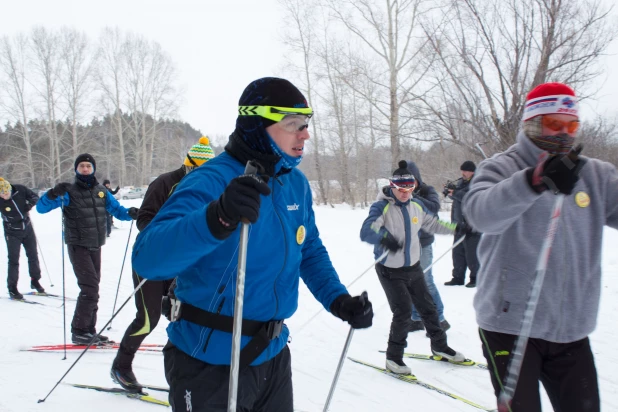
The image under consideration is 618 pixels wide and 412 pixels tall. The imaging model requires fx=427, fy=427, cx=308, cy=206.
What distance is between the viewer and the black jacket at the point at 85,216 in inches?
195

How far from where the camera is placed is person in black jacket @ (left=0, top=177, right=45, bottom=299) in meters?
7.16

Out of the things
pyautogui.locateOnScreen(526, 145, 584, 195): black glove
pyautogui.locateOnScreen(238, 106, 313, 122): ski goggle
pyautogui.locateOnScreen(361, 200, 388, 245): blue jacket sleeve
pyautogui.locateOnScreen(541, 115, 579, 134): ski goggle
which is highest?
pyautogui.locateOnScreen(238, 106, 313, 122): ski goggle

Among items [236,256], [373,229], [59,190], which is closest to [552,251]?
[236,256]

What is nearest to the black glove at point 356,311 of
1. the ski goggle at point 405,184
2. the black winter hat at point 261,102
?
the black winter hat at point 261,102

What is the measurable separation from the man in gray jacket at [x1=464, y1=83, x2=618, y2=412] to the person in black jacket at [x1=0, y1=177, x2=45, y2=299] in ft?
25.1

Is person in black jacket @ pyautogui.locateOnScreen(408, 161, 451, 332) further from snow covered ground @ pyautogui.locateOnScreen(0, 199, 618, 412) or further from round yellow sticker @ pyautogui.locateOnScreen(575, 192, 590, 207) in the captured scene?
round yellow sticker @ pyautogui.locateOnScreen(575, 192, 590, 207)

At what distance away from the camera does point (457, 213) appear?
7.38 meters

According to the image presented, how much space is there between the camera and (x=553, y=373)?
189cm

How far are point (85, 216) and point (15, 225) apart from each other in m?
3.25

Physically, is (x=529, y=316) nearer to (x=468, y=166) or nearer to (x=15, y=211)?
(x=468, y=166)

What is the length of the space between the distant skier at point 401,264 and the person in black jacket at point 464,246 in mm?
2903

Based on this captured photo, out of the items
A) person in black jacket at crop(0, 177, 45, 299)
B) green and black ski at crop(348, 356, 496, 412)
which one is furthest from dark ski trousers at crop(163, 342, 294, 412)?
person in black jacket at crop(0, 177, 45, 299)

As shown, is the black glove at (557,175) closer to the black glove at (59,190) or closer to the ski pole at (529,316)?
the ski pole at (529,316)

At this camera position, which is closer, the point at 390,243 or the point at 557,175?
the point at 557,175
